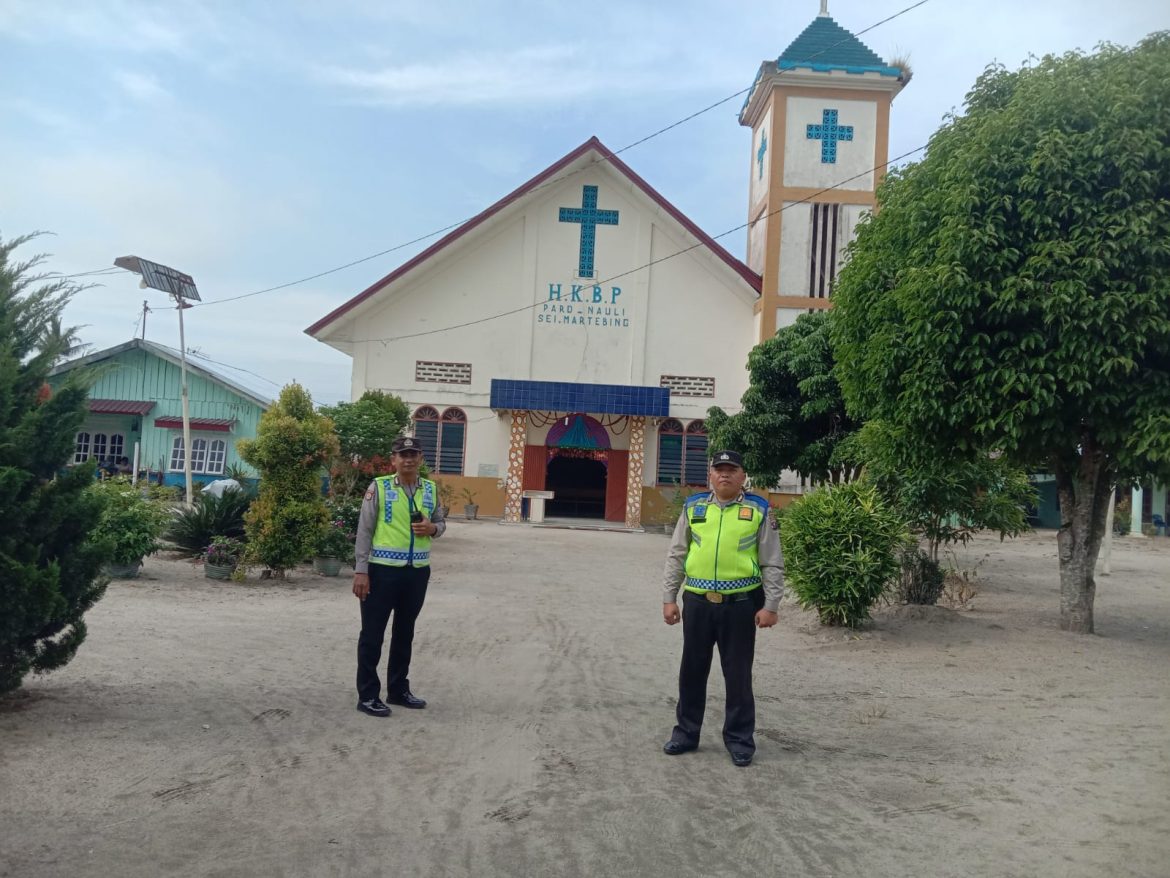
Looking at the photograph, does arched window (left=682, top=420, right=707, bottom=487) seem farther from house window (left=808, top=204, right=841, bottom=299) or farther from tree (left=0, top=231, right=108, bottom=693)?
tree (left=0, top=231, right=108, bottom=693)

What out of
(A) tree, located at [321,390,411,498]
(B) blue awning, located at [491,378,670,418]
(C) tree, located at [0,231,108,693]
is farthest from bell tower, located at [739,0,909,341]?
(C) tree, located at [0,231,108,693]

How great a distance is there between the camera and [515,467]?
27.5 metres

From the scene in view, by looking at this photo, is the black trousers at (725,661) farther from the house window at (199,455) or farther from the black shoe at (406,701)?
the house window at (199,455)

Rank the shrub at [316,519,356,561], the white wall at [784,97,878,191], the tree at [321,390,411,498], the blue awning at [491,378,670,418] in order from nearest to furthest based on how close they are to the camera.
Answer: the shrub at [316,519,356,561] < the tree at [321,390,411,498] < the blue awning at [491,378,670,418] < the white wall at [784,97,878,191]

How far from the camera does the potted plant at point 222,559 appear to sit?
12.6m

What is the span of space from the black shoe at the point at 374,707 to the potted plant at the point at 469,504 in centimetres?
2144

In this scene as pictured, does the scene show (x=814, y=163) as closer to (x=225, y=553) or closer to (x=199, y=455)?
(x=199, y=455)

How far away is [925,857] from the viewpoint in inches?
159

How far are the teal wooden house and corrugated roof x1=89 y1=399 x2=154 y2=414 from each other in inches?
1.2

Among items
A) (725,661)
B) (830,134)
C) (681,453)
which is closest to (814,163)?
(830,134)

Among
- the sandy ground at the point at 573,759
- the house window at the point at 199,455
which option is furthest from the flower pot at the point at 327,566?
the house window at the point at 199,455

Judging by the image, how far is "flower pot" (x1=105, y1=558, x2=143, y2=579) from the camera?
11641 mm

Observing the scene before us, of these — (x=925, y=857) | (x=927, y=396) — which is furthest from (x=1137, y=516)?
(x=925, y=857)

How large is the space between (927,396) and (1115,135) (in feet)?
8.21
